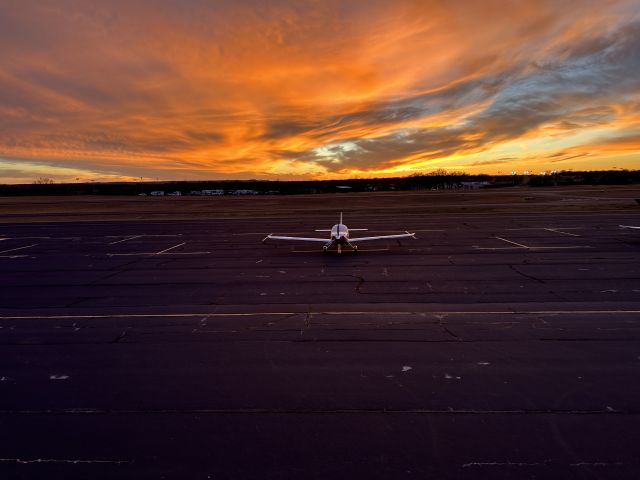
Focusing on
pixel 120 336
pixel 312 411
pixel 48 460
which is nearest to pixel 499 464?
pixel 312 411

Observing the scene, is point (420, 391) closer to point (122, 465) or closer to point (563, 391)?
point (563, 391)

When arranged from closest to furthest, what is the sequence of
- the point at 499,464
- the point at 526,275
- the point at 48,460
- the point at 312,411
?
the point at 499,464, the point at 48,460, the point at 312,411, the point at 526,275

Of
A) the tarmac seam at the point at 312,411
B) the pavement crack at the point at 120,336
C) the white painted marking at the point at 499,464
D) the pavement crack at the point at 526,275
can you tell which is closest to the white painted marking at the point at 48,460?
the tarmac seam at the point at 312,411

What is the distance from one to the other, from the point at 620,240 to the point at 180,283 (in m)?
34.4

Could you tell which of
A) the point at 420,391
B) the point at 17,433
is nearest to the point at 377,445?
the point at 420,391

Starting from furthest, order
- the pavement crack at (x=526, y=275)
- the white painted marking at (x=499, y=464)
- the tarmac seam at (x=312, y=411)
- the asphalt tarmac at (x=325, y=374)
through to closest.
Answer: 1. the pavement crack at (x=526, y=275)
2. the tarmac seam at (x=312, y=411)
3. the asphalt tarmac at (x=325, y=374)
4. the white painted marking at (x=499, y=464)

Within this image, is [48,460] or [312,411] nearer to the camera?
[48,460]

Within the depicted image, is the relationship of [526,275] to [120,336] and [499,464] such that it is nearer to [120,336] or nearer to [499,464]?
[499,464]

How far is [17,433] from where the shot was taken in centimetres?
843

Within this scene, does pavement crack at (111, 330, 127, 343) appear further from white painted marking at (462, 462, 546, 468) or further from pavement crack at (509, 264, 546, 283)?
pavement crack at (509, 264, 546, 283)

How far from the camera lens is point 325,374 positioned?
10.6 metres

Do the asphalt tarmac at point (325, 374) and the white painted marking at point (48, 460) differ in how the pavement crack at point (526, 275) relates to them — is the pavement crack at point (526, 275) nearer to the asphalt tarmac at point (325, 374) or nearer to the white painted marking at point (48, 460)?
the asphalt tarmac at point (325, 374)

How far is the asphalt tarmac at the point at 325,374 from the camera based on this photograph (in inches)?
294

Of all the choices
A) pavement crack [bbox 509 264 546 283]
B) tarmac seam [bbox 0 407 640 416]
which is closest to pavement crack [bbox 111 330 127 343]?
tarmac seam [bbox 0 407 640 416]
